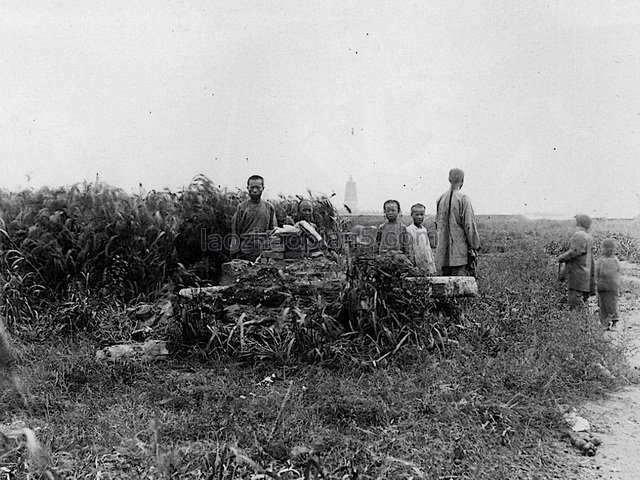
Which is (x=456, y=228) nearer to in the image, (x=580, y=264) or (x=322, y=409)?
(x=580, y=264)

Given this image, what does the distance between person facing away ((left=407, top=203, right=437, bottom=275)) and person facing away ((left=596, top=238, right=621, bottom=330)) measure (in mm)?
2157

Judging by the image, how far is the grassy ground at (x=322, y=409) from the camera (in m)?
3.10

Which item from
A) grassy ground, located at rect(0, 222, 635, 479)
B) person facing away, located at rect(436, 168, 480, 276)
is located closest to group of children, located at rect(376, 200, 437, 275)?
person facing away, located at rect(436, 168, 480, 276)

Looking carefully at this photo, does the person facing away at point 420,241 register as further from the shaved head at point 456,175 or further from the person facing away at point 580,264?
the person facing away at point 580,264

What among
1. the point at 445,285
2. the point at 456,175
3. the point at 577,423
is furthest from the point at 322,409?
the point at 456,175

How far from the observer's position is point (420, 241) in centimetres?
766

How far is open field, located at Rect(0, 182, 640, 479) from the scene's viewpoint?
3.12m

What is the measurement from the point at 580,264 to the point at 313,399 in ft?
15.9

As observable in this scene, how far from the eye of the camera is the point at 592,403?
4.48 meters

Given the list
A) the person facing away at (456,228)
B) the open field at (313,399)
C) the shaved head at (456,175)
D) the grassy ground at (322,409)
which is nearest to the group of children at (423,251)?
Answer: the person facing away at (456,228)

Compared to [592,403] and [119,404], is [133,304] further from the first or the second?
[592,403]

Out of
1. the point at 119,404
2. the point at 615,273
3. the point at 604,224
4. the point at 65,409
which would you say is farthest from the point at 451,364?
the point at 604,224

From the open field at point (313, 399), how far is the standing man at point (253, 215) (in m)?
2.02

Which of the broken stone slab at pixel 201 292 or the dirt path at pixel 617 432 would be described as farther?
the broken stone slab at pixel 201 292
